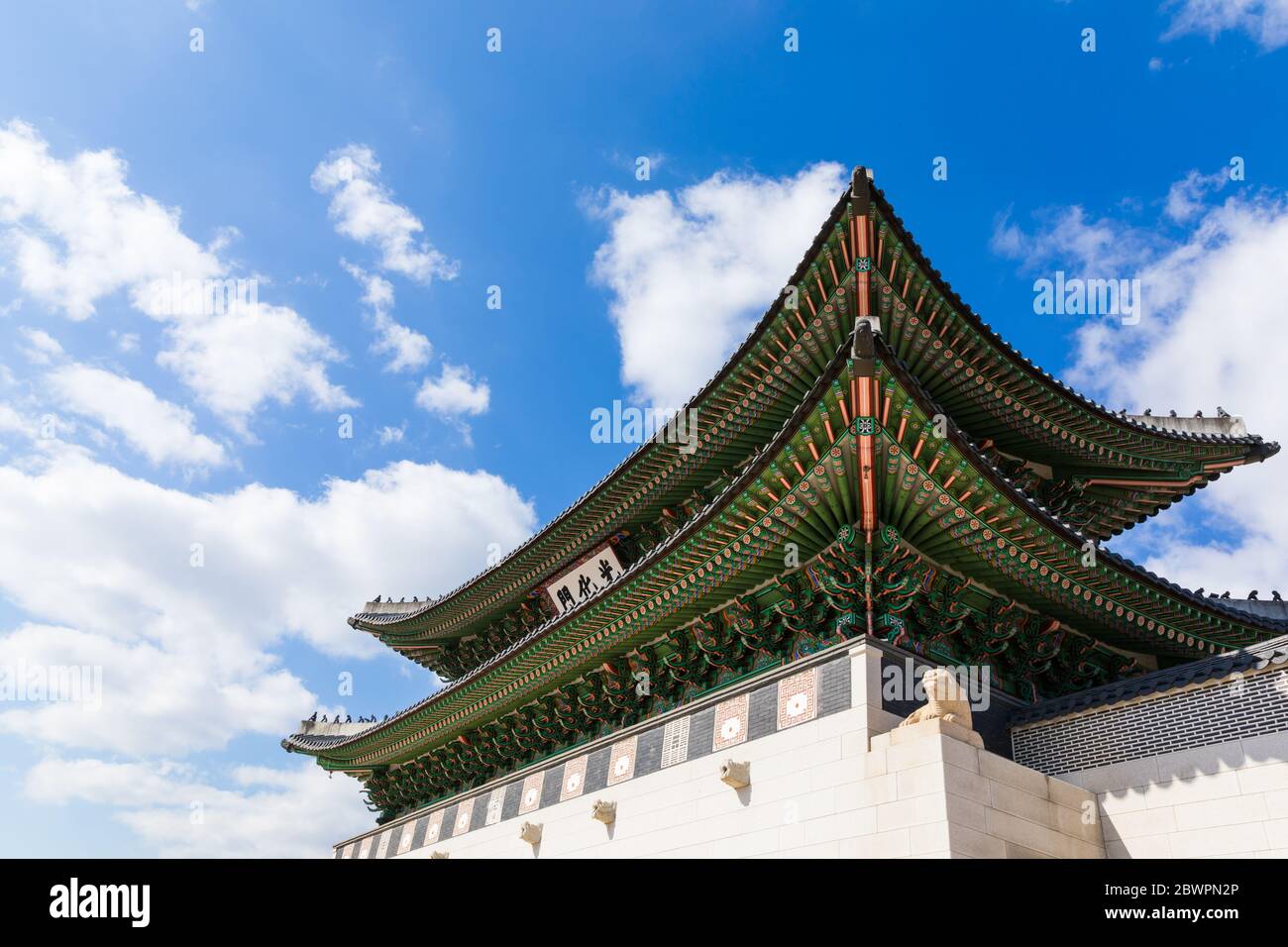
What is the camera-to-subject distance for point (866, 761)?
400 inches

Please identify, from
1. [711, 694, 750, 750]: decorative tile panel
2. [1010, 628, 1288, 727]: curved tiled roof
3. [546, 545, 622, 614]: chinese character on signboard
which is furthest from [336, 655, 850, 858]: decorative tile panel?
[546, 545, 622, 614]: chinese character on signboard

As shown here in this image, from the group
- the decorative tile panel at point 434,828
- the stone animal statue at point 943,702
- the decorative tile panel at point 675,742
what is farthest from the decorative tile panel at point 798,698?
the decorative tile panel at point 434,828

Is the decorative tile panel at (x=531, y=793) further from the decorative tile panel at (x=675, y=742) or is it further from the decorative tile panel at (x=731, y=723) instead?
the decorative tile panel at (x=731, y=723)

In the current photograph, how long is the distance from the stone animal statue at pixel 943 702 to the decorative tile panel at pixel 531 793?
8334mm

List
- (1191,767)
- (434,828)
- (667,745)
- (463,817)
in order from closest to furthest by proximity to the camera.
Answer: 1. (1191,767)
2. (667,745)
3. (463,817)
4. (434,828)

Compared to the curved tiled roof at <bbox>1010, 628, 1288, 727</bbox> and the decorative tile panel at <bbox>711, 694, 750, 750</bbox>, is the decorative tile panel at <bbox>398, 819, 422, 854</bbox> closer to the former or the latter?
the decorative tile panel at <bbox>711, 694, 750, 750</bbox>

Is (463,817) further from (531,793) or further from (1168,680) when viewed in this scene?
(1168,680)

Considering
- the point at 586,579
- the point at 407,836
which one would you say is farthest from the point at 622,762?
the point at 407,836

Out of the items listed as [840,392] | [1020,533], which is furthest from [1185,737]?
[840,392]

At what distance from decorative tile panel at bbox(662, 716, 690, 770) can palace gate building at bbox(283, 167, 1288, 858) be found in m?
0.03

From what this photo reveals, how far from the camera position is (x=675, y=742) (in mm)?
13297

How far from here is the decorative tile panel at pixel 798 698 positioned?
11414 millimetres

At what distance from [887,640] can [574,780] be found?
20.7ft
